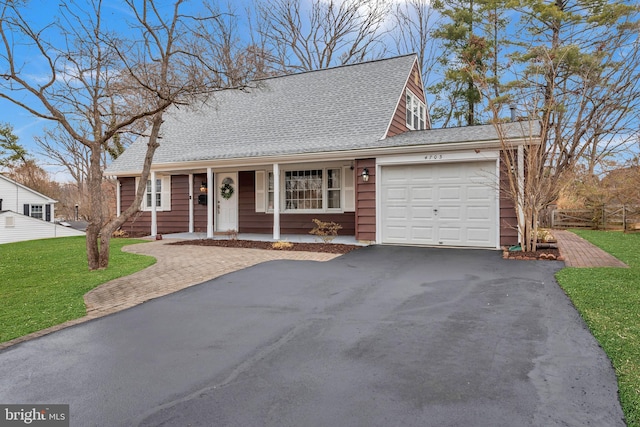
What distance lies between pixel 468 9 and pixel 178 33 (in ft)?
57.5

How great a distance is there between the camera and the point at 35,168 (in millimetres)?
28328

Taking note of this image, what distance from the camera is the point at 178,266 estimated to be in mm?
7379

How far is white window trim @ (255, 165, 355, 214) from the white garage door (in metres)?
1.88

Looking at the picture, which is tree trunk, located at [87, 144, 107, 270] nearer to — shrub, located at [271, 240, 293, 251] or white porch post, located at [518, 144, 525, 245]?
shrub, located at [271, 240, 293, 251]

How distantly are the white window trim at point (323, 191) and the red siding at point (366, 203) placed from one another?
1386mm

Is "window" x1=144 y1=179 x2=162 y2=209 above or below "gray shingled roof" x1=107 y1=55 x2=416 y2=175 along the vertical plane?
below

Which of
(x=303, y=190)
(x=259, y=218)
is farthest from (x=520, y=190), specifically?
(x=259, y=218)

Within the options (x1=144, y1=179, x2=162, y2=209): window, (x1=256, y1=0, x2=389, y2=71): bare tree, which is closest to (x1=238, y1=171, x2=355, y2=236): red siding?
(x1=144, y1=179, x2=162, y2=209): window

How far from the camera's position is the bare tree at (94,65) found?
6.66 meters

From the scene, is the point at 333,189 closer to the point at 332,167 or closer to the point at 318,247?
the point at 332,167

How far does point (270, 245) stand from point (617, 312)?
764 centimetres

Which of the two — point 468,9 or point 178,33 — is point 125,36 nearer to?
point 178,33

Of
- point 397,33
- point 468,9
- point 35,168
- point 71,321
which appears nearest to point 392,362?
point 71,321

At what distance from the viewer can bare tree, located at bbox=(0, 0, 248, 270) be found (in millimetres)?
6664
